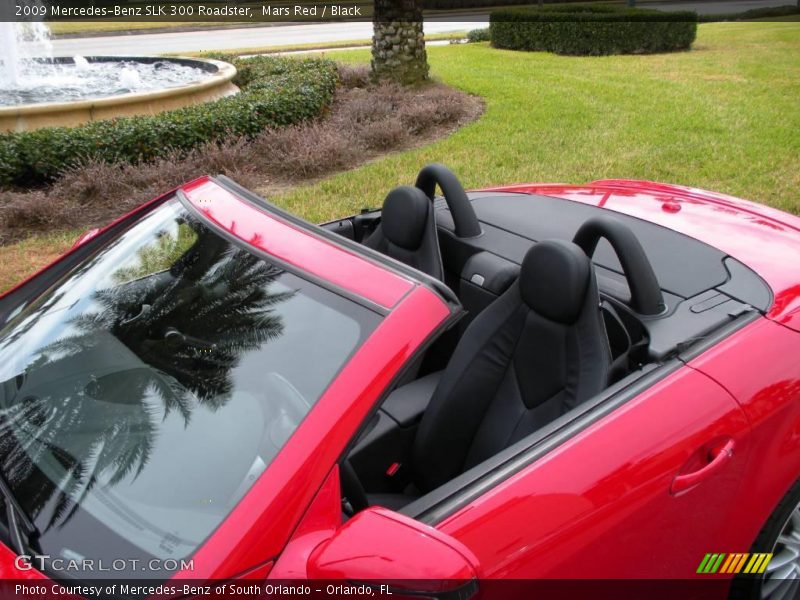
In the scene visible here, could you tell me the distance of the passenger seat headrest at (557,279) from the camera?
7.09 ft

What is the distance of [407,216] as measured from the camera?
302cm

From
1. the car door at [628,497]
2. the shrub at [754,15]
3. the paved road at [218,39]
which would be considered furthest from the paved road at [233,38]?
the car door at [628,497]

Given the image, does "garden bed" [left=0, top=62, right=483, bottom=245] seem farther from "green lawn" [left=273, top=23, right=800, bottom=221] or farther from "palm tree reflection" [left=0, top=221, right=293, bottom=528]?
"palm tree reflection" [left=0, top=221, right=293, bottom=528]

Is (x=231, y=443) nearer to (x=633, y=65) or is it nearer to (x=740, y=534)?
(x=740, y=534)

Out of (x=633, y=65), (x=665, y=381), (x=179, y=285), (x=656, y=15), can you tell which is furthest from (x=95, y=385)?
(x=656, y=15)

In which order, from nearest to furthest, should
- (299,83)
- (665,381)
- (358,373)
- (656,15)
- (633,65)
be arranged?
(358,373) → (665,381) → (299,83) → (633,65) → (656,15)

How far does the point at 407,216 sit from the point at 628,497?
158cm


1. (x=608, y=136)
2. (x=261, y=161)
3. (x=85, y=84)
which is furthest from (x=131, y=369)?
Result: (x=85, y=84)

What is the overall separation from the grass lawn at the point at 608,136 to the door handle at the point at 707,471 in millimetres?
4571

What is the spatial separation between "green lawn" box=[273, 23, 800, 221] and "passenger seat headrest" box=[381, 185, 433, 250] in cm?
320

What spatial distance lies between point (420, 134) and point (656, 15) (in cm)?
1004

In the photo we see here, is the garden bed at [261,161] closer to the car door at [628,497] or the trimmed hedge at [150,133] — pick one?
the trimmed hedge at [150,133]

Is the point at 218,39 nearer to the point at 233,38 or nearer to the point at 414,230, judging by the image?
the point at 233,38

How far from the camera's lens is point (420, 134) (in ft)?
29.6
